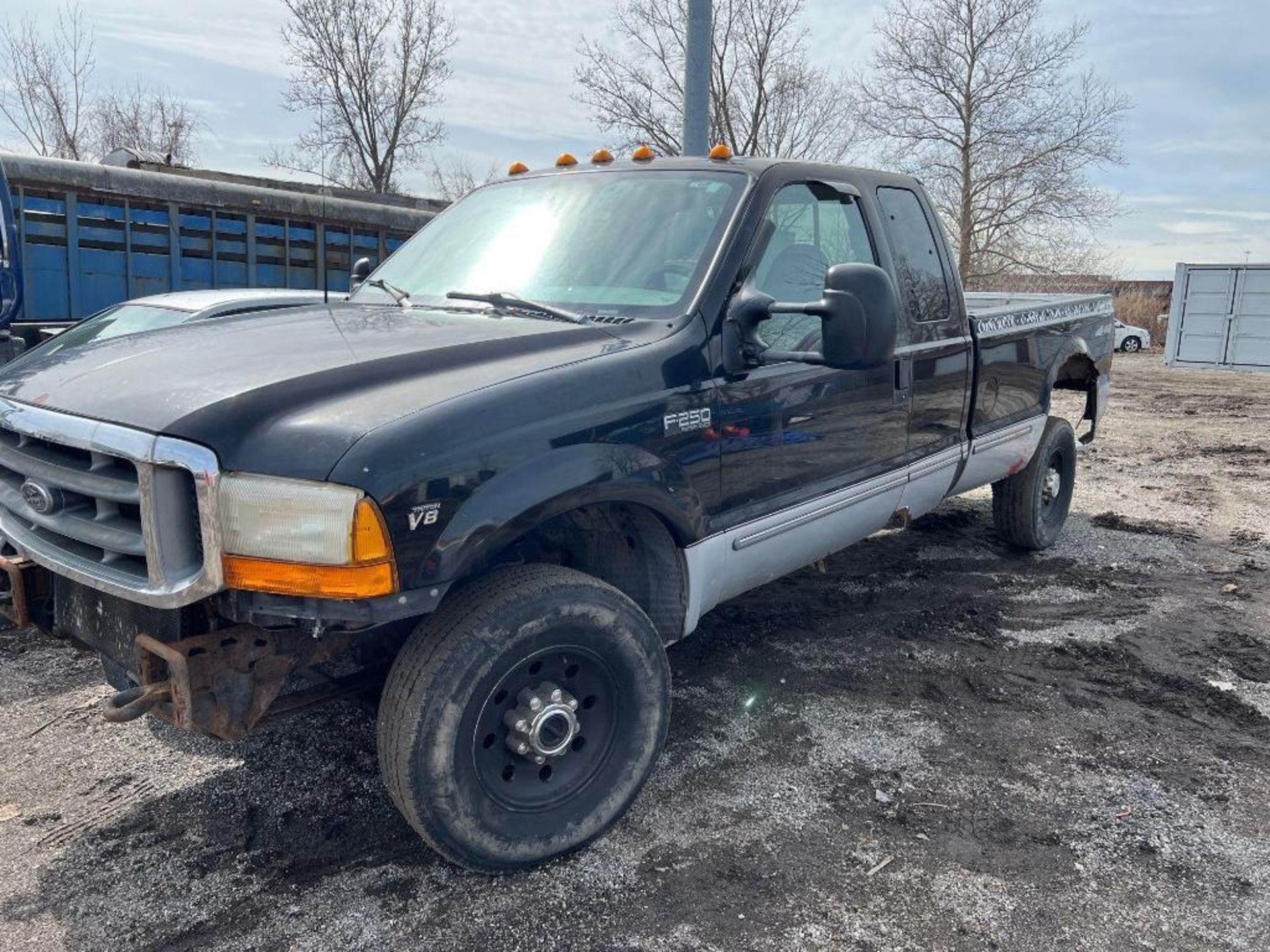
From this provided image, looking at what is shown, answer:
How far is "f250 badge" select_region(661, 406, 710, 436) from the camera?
9.69 feet

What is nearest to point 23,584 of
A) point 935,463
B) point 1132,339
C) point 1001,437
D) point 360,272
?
point 360,272

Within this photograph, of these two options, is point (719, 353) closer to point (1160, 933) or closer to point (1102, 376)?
point (1160, 933)

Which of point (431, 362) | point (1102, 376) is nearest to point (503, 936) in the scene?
point (431, 362)

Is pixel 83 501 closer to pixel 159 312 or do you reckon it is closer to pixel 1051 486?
pixel 159 312

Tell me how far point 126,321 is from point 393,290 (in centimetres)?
453

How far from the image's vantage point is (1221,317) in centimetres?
2256

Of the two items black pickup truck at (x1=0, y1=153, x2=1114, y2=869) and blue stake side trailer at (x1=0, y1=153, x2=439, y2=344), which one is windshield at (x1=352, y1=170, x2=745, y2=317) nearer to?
black pickup truck at (x1=0, y1=153, x2=1114, y2=869)

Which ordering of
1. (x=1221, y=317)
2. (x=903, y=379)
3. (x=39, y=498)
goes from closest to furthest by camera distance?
1. (x=39, y=498)
2. (x=903, y=379)
3. (x=1221, y=317)

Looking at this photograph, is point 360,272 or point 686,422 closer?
point 686,422

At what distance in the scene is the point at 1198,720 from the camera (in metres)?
3.87

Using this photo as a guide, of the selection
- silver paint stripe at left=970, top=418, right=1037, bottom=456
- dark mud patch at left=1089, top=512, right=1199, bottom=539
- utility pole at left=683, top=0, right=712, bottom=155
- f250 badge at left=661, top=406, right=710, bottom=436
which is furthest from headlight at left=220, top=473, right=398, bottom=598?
utility pole at left=683, top=0, right=712, bottom=155

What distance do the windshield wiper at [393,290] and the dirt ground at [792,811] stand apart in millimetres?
1587

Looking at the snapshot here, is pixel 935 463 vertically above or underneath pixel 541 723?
above

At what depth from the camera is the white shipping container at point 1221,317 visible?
2191 centimetres
